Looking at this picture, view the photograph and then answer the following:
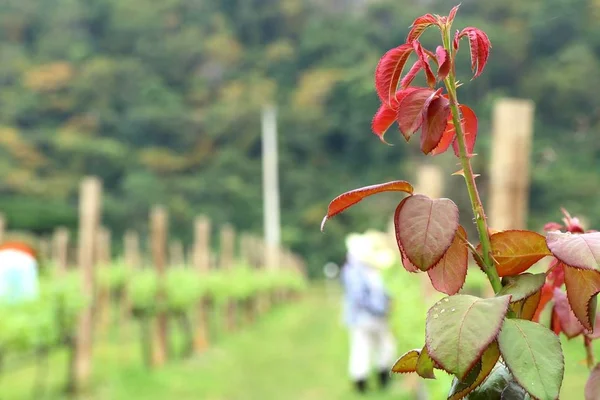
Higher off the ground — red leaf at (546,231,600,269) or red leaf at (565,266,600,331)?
red leaf at (546,231,600,269)

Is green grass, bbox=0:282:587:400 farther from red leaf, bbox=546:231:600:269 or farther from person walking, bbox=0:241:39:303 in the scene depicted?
red leaf, bbox=546:231:600:269

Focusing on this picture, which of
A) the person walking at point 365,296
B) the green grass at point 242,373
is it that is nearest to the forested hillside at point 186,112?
the green grass at point 242,373

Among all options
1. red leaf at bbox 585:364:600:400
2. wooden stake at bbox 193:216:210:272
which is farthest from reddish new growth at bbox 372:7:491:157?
wooden stake at bbox 193:216:210:272

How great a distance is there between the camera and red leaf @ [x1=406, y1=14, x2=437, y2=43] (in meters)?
0.66

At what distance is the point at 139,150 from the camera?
3650 centimetres

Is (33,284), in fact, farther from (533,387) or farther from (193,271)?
(533,387)

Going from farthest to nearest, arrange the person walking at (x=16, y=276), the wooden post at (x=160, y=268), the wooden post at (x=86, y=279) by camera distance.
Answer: the wooden post at (x=160, y=268) < the wooden post at (x=86, y=279) < the person walking at (x=16, y=276)

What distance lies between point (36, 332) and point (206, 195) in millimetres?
30082

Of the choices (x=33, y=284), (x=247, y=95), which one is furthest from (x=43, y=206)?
(x=33, y=284)

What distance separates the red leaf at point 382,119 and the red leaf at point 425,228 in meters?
0.10

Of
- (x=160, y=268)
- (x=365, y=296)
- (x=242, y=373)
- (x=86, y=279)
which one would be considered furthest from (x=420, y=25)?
(x=160, y=268)

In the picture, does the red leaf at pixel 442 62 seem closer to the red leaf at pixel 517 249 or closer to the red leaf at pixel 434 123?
the red leaf at pixel 434 123

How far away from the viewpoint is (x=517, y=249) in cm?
70

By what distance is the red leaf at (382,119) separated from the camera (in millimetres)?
728
